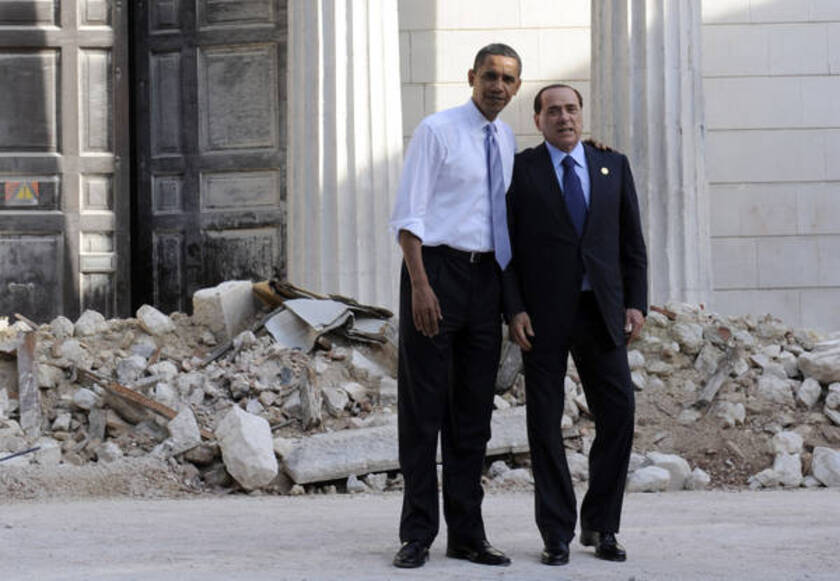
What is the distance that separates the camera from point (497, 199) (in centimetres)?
548

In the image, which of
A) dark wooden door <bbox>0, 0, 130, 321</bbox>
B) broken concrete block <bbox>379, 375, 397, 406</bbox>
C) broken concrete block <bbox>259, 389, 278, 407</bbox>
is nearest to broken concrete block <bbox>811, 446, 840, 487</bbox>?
broken concrete block <bbox>379, 375, 397, 406</bbox>

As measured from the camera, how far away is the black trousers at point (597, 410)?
544 cm

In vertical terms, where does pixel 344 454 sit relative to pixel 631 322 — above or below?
below

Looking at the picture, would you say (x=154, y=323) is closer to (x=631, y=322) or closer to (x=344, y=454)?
(x=344, y=454)

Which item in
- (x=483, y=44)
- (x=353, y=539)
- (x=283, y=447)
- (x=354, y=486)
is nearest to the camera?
(x=353, y=539)

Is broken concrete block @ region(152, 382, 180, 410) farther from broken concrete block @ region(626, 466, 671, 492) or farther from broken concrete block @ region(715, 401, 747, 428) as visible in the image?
broken concrete block @ region(715, 401, 747, 428)

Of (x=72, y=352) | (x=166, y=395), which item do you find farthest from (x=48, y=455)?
(x=72, y=352)

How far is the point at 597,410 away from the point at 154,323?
5352 mm

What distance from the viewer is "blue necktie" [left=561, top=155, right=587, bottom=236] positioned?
18.1 feet

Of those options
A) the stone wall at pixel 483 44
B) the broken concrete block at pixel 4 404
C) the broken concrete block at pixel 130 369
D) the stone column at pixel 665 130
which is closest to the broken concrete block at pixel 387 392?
the broken concrete block at pixel 130 369

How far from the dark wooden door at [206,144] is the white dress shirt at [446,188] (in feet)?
25.9

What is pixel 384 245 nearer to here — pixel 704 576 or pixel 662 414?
pixel 662 414

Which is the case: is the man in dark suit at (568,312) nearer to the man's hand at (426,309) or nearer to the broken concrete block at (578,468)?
the man's hand at (426,309)

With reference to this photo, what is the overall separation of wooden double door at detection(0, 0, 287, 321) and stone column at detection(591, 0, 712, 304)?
10.2 feet
